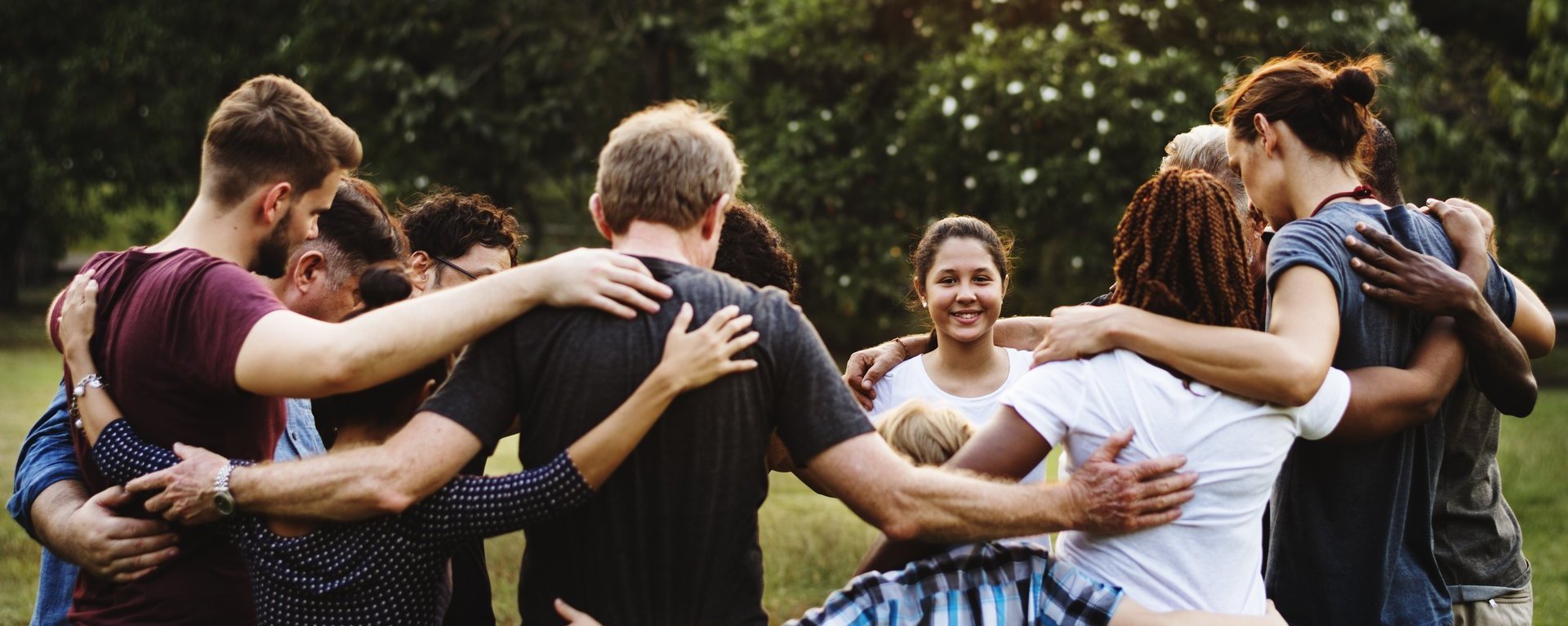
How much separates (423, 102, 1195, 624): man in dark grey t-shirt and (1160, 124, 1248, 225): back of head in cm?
181

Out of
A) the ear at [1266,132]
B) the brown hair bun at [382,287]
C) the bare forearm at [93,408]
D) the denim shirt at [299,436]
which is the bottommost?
the denim shirt at [299,436]

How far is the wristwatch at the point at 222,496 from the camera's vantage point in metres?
2.85

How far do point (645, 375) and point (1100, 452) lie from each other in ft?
3.44

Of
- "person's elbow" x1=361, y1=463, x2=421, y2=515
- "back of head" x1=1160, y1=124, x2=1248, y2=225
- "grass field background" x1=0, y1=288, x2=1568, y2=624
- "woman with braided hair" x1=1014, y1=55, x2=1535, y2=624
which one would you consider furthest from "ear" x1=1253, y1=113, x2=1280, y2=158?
"grass field background" x1=0, y1=288, x2=1568, y2=624

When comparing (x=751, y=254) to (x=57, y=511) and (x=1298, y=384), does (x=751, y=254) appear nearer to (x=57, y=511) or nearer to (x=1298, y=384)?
(x=1298, y=384)

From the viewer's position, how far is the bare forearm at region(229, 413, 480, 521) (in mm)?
2689

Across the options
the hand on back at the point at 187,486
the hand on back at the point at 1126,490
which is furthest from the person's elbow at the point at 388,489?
the hand on back at the point at 1126,490

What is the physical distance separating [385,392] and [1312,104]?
2.59m

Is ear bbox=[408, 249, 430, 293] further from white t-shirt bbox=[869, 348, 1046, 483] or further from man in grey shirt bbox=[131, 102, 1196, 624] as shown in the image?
white t-shirt bbox=[869, 348, 1046, 483]

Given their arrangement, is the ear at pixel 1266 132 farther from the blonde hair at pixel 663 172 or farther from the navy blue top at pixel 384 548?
the navy blue top at pixel 384 548

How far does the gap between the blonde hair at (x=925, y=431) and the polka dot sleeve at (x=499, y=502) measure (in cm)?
83

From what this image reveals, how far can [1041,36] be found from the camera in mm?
14250

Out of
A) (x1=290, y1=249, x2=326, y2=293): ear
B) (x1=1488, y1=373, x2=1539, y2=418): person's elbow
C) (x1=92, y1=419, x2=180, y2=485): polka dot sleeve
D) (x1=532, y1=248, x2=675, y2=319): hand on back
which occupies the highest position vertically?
(x1=532, y1=248, x2=675, y2=319): hand on back

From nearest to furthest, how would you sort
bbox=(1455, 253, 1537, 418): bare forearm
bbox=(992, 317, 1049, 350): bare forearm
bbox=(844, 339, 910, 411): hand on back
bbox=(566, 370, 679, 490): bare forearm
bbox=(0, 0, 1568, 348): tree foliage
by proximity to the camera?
bbox=(566, 370, 679, 490): bare forearm < bbox=(1455, 253, 1537, 418): bare forearm < bbox=(844, 339, 910, 411): hand on back < bbox=(992, 317, 1049, 350): bare forearm < bbox=(0, 0, 1568, 348): tree foliage
